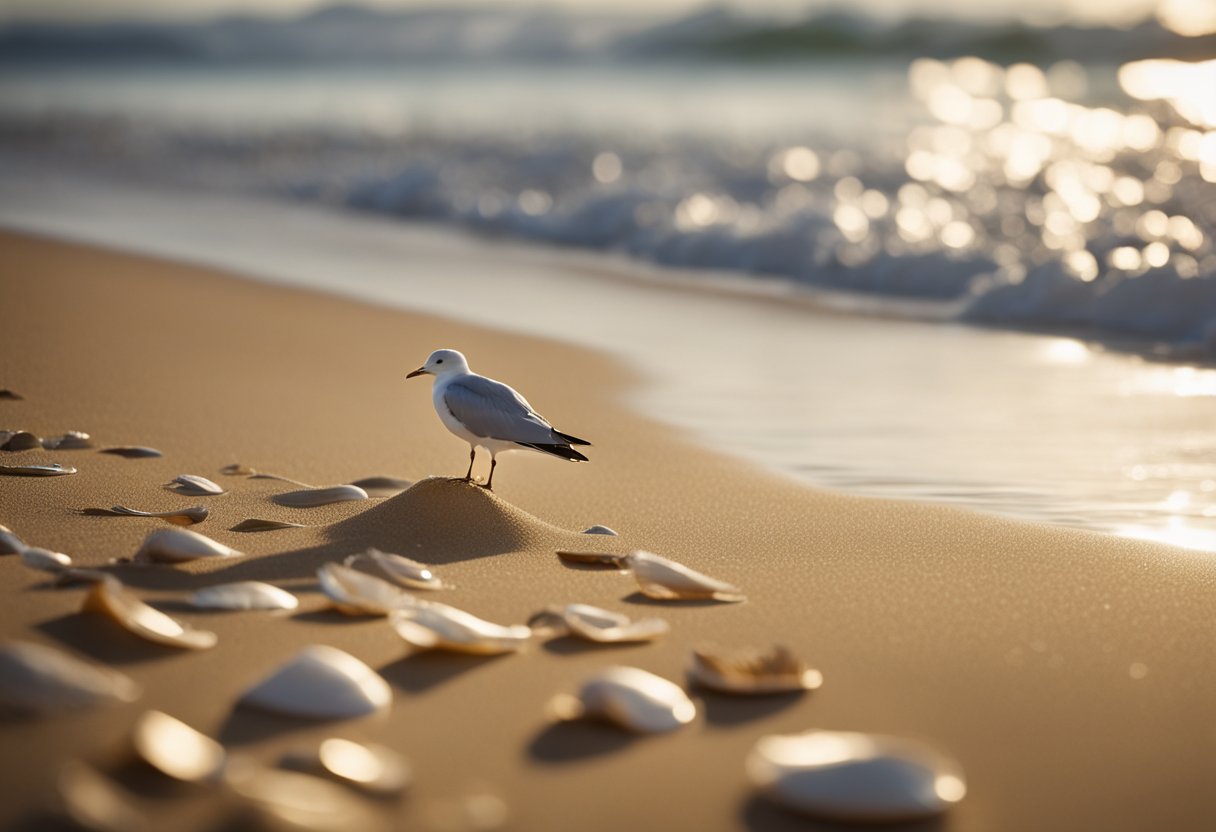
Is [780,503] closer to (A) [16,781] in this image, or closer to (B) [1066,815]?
(B) [1066,815]

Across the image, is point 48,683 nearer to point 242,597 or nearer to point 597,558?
point 242,597

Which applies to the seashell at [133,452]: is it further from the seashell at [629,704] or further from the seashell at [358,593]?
the seashell at [629,704]

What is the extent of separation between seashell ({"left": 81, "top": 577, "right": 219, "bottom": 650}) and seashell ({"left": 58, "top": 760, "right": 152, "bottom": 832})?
606 millimetres

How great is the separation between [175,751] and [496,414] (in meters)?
1.90

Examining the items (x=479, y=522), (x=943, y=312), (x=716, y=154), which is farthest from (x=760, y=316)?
(x=716, y=154)

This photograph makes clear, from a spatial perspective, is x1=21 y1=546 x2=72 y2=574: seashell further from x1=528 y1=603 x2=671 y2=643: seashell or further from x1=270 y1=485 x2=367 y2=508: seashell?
x1=528 y1=603 x2=671 y2=643: seashell

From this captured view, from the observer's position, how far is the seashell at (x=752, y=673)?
104 inches

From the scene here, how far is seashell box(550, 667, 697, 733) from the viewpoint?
2447mm

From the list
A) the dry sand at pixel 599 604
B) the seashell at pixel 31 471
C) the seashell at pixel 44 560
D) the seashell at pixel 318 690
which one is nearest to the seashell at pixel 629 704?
the dry sand at pixel 599 604

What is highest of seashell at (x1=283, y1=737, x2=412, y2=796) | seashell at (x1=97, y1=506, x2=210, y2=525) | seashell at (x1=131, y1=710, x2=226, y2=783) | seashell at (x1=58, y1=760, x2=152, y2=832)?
seashell at (x1=97, y1=506, x2=210, y2=525)

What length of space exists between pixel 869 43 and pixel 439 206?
93.5ft

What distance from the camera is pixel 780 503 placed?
4.19 metres

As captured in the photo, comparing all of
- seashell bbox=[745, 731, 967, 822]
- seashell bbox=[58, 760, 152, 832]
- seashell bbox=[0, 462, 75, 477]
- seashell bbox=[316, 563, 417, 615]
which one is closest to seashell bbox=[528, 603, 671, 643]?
seashell bbox=[316, 563, 417, 615]

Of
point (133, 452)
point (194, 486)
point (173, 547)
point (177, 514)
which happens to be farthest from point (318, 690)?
point (133, 452)
